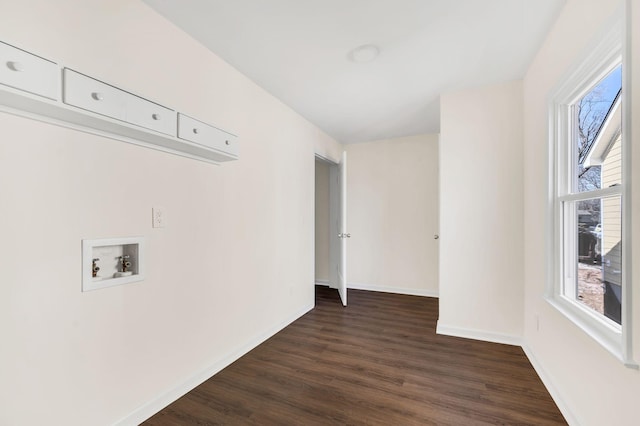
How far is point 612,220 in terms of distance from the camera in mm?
1381

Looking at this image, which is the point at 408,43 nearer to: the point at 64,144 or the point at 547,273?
the point at 547,273

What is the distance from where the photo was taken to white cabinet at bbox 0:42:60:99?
40.6 inches

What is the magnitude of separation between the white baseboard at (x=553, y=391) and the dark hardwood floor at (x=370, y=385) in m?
0.04

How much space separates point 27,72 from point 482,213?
3.29 meters

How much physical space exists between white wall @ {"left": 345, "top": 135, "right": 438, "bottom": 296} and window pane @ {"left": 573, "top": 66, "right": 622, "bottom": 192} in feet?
8.68

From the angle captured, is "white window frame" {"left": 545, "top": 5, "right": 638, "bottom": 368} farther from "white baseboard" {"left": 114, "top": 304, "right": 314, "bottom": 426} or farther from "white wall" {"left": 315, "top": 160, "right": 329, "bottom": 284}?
"white wall" {"left": 315, "top": 160, "right": 329, "bottom": 284}

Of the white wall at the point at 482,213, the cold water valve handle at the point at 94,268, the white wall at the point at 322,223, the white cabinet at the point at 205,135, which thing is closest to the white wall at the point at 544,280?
the white wall at the point at 482,213

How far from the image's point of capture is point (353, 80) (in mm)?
2645

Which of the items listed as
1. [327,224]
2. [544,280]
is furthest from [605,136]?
[327,224]

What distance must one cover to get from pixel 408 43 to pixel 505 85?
4.35 ft

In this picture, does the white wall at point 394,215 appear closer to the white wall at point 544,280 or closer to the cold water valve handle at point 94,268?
the white wall at point 544,280

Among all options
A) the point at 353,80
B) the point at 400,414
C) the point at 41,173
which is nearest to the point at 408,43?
the point at 353,80

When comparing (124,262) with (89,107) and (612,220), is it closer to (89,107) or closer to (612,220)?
(89,107)

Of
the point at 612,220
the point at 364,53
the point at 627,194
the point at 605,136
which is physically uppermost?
the point at 364,53
